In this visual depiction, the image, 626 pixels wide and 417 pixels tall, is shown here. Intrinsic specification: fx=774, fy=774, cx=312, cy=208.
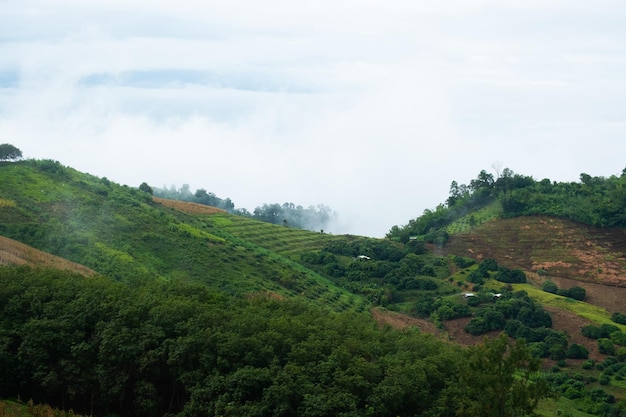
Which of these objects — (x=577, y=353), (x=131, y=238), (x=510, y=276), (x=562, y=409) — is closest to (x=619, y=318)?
(x=577, y=353)

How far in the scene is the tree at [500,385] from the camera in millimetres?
27625

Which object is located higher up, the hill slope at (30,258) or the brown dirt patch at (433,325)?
the hill slope at (30,258)

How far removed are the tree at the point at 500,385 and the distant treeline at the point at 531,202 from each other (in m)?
56.5

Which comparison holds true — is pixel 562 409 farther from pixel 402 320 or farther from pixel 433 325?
pixel 402 320

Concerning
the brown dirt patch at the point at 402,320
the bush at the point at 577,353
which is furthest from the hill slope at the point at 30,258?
the bush at the point at 577,353

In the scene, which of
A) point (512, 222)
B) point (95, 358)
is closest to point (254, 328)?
point (95, 358)

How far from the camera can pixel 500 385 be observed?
90.7ft

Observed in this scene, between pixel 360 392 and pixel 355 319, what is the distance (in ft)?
28.0

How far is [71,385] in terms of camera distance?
31578 mm

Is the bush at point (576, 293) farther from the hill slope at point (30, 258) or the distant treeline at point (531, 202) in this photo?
the hill slope at point (30, 258)

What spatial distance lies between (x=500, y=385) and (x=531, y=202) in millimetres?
63161

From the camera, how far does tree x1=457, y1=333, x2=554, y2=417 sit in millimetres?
27625

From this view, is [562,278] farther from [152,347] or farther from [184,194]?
[184,194]

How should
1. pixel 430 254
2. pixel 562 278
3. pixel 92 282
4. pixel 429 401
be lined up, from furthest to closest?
1. pixel 430 254
2. pixel 562 278
3. pixel 92 282
4. pixel 429 401
